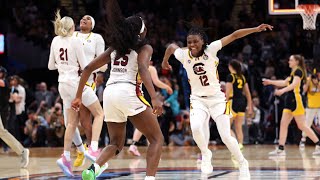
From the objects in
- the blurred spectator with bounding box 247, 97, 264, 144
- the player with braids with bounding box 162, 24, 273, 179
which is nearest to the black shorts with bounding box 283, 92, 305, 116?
the blurred spectator with bounding box 247, 97, 264, 144

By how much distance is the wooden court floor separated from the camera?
10844 millimetres

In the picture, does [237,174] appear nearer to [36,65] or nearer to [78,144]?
[78,144]

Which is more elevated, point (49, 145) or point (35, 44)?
point (35, 44)

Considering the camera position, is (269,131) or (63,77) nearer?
(63,77)

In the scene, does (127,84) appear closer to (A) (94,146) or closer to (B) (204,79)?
(B) (204,79)

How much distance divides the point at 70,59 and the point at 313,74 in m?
7.27

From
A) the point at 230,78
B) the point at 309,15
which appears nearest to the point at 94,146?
the point at 230,78

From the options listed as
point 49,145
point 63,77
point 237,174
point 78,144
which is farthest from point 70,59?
point 49,145

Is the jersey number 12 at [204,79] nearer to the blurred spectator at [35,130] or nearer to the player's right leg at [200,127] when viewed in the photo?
the player's right leg at [200,127]

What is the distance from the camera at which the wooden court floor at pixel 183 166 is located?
10844mm

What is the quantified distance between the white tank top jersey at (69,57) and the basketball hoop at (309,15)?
5760 millimetres

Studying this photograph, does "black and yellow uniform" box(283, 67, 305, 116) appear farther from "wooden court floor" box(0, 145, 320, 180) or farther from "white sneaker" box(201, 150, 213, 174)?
"white sneaker" box(201, 150, 213, 174)

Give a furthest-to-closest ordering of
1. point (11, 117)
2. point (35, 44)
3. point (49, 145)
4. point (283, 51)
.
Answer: point (35, 44) → point (283, 51) → point (49, 145) → point (11, 117)

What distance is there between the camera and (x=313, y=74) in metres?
16.7
